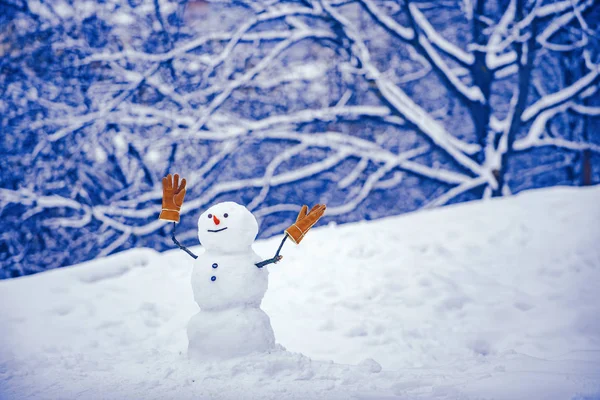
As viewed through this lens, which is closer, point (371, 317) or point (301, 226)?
point (301, 226)

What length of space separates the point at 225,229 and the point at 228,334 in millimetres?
434

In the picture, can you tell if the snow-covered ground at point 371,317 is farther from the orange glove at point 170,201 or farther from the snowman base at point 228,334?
the orange glove at point 170,201

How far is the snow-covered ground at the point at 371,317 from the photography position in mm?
1951

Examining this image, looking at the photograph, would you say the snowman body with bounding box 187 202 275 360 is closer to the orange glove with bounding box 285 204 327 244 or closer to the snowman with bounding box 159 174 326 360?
the snowman with bounding box 159 174 326 360

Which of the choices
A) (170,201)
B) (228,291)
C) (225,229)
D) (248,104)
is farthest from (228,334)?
(248,104)

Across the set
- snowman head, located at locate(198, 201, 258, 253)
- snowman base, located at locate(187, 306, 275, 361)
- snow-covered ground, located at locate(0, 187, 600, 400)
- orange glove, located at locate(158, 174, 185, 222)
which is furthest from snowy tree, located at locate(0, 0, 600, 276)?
snowman base, located at locate(187, 306, 275, 361)

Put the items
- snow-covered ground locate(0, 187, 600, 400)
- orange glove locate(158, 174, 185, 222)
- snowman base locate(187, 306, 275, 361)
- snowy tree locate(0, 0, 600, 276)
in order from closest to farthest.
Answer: snow-covered ground locate(0, 187, 600, 400)
snowman base locate(187, 306, 275, 361)
orange glove locate(158, 174, 185, 222)
snowy tree locate(0, 0, 600, 276)

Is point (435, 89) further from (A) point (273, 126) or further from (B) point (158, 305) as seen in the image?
(B) point (158, 305)

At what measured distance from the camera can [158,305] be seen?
10.9 feet

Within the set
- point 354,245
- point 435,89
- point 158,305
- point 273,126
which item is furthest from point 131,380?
point 435,89

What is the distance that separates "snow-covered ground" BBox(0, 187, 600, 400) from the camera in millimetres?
1951

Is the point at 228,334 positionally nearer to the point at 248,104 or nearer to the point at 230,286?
the point at 230,286

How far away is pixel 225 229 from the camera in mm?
2195

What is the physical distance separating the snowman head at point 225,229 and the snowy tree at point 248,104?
363 cm
